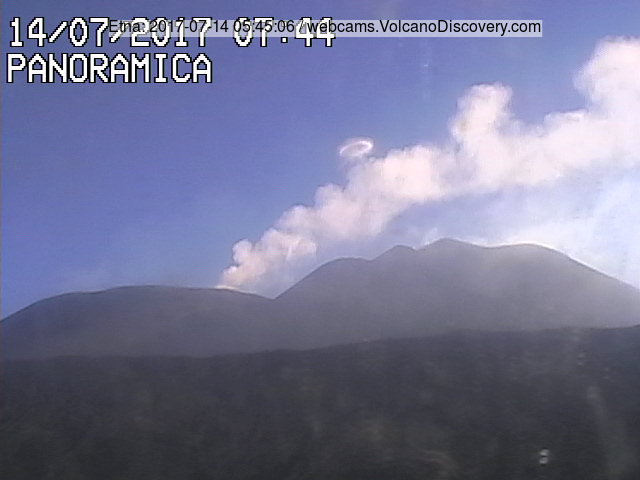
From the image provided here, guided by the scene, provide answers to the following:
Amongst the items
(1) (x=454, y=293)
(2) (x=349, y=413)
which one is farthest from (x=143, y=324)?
(1) (x=454, y=293)

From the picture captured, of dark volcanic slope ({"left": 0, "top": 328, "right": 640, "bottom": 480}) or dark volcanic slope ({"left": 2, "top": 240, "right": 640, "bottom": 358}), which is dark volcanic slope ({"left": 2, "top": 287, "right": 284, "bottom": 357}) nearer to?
dark volcanic slope ({"left": 2, "top": 240, "right": 640, "bottom": 358})

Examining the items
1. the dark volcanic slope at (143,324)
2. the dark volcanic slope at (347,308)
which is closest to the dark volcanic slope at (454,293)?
the dark volcanic slope at (347,308)

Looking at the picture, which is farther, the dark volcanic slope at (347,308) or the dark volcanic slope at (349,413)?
the dark volcanic slope at (347,308)

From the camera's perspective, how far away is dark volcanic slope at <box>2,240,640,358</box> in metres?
43.5

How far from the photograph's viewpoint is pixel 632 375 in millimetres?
32656

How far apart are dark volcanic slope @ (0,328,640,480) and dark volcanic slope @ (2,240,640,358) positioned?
2.80m

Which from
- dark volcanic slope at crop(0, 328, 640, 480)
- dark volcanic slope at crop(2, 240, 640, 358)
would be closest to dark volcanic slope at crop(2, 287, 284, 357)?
dark volcanic slope at crop(2, 240, 640, 358)

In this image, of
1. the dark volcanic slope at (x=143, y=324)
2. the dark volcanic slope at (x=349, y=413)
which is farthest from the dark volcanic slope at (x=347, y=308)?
the dark volcanic slope at (x=349, y=413)

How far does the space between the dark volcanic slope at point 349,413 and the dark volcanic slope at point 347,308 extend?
2.80 metres

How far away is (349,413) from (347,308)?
52.3 feet

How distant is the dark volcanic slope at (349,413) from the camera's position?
94.4ft

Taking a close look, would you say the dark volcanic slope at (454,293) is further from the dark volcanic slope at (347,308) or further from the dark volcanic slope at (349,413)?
the dark volcanic slope at (349,413)

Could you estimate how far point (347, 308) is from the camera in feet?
162

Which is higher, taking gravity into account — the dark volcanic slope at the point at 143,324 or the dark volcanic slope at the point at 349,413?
the dark volcanic slope at the point at 143,324
